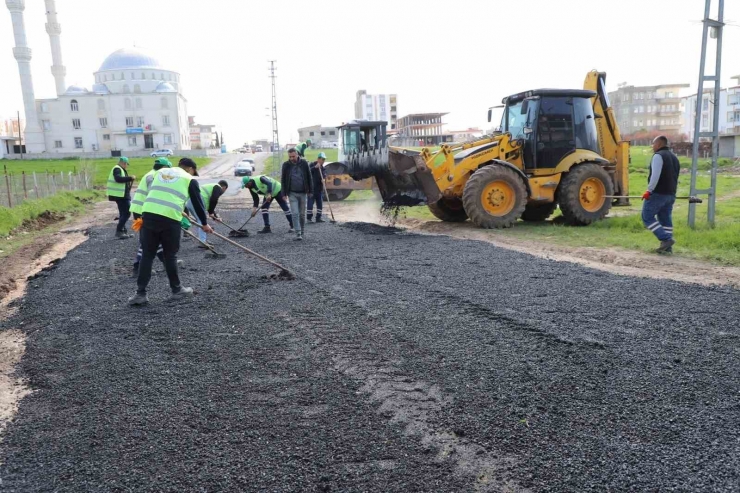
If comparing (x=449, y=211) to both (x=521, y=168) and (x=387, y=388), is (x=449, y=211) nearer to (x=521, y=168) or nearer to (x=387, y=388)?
(x=521, y=168)

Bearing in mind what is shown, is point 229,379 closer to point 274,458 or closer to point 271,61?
point 274,458

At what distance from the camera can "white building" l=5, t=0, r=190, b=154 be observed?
79875 mm

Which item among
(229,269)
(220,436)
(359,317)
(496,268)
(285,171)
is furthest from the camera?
(285,171)

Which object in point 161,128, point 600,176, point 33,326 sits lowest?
point 33,326

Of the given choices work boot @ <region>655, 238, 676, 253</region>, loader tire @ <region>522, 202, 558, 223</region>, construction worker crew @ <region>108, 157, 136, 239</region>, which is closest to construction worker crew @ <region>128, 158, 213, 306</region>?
construction worker crew @ <region>108, 157, 136, 239</region>

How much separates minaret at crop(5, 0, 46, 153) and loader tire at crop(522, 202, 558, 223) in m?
67.7

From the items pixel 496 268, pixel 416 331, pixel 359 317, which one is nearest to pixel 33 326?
pixel 359 317

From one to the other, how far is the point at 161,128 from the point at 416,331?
278ft

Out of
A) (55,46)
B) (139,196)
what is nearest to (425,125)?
(55,46)

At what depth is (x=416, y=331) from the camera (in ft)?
16.3

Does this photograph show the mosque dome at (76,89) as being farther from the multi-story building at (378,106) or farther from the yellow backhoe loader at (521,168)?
the yellow backhoe loader at (521,168)

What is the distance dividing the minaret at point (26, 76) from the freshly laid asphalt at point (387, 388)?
70.6 meters

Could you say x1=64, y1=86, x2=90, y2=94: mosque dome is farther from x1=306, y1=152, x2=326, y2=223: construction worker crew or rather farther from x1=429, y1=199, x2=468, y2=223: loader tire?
x1=429, y1=199, x2=468, y2=223: loader tire

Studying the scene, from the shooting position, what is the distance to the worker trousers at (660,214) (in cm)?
866
